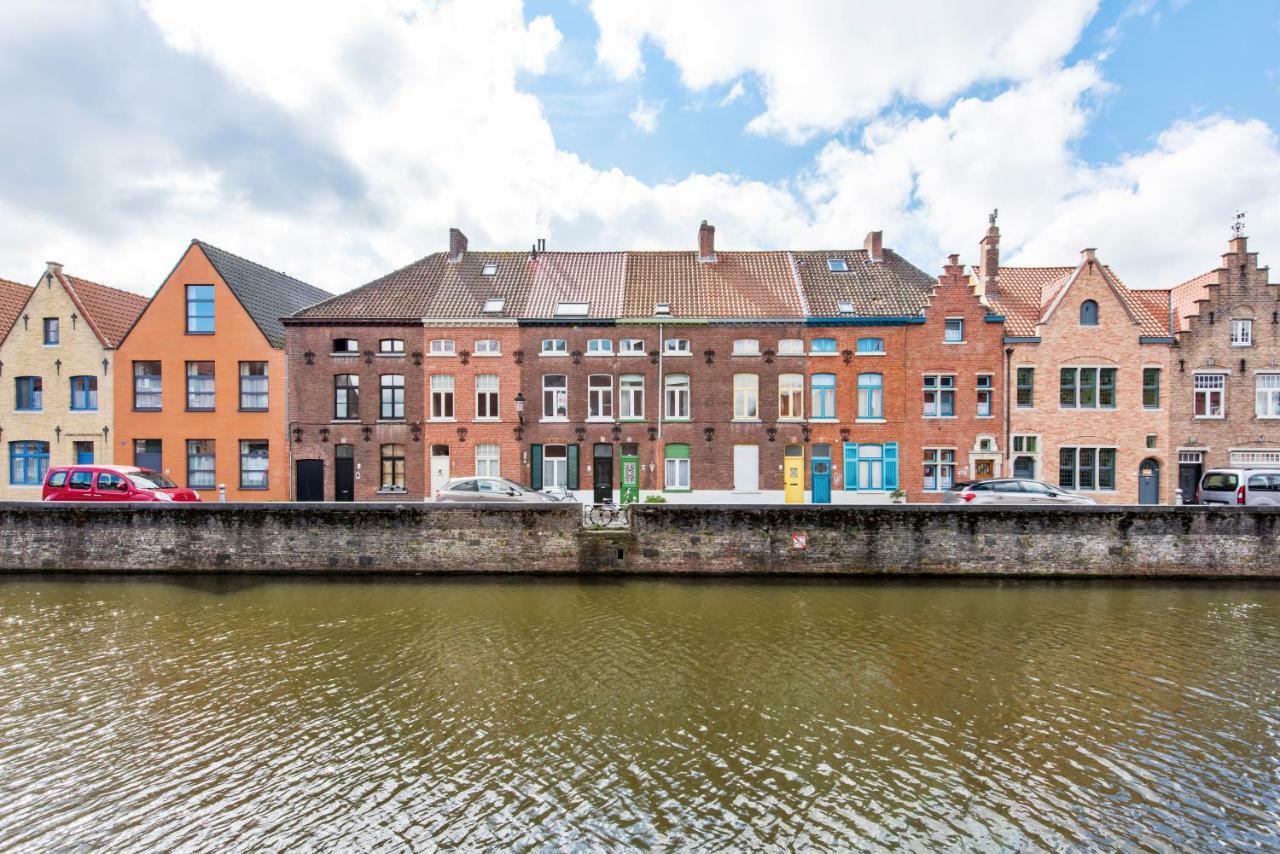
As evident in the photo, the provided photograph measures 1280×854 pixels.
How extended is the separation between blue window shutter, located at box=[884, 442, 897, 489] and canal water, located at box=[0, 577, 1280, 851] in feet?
34.4

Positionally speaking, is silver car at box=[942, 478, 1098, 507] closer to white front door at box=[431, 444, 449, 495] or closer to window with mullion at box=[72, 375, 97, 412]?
white front door at box=[431, 444, 449, 495]

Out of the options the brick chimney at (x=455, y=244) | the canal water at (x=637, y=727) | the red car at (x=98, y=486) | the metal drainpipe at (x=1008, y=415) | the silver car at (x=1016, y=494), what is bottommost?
the canal water at (x=637, y=727)

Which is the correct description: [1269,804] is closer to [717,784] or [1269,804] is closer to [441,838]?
[717,784]

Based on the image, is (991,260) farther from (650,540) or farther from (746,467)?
(650,540)

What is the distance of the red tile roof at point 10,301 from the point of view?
2544cm

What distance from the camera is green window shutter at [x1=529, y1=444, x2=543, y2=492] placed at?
24.6m

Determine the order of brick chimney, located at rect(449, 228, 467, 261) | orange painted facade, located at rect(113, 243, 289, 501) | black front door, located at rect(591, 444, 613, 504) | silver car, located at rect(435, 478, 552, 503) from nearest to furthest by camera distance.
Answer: silver car, located at rect(435, 478, 552, 503)
black front door, located at rect(591, 444, 613, 504)
orange painted facade, located at rect(113, 243, 289, 501)
brick chimney, located at rect(449, 228, 467, 261)

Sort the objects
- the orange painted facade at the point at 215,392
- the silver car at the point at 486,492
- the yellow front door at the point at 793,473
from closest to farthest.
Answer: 1. the silver car at the point at 486,492
2. the yellow front door at the point at 793,473
3. the orange painted facade at the point at 215,392

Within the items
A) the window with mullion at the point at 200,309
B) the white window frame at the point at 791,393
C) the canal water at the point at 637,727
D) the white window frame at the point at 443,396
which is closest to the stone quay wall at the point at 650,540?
the canal water at the point at 637,727

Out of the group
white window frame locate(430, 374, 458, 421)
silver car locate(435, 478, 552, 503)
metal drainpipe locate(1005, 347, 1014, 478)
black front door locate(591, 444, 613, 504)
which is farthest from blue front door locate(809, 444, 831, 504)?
white window frame locate(430, 374, 458, 421)

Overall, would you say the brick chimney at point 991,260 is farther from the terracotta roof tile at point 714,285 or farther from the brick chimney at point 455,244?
the brick chimney at point 455,244

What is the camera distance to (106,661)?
1066 centimetres

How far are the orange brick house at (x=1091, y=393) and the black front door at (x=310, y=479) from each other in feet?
95.1

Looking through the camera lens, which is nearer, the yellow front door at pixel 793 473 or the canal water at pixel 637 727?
the canal water at pixel 637 727
